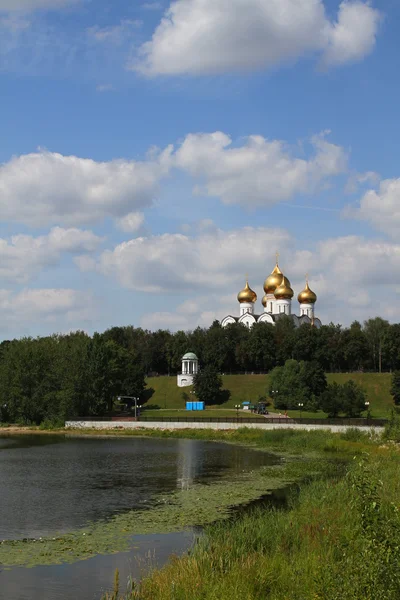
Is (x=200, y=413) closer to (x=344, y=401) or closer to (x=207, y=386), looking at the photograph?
(x=207, y=386)

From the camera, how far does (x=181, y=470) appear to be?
137 ft

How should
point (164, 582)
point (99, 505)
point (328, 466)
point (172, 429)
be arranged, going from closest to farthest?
point (164, 582)
point (99, 505)
point (328, 466)
point (172, 429)

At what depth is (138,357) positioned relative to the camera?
124m

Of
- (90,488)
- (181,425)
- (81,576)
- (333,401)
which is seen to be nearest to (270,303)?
(333,401)

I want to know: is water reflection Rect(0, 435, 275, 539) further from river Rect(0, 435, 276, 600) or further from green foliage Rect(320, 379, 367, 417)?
green foliage Rect(320, 379, 367, 417)

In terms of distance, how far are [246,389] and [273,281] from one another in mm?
31948

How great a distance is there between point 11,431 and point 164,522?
54.0m

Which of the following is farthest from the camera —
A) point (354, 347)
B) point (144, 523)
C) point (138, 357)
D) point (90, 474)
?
point (138, 357)

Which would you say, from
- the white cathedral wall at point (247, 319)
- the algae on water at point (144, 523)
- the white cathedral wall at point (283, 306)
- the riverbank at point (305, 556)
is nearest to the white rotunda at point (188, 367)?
the white cathedral wall at point (247, 319)

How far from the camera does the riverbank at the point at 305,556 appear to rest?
1196cm

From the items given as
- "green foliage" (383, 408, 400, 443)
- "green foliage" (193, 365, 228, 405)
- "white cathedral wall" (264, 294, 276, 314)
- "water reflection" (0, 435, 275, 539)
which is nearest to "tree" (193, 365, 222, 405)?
"green foliage" (193, 365, 228, 405)

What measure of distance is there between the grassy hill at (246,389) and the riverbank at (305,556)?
71.3 m

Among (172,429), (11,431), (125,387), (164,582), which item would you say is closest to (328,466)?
(164,582)

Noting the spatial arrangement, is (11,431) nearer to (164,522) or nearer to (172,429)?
(172,429)
